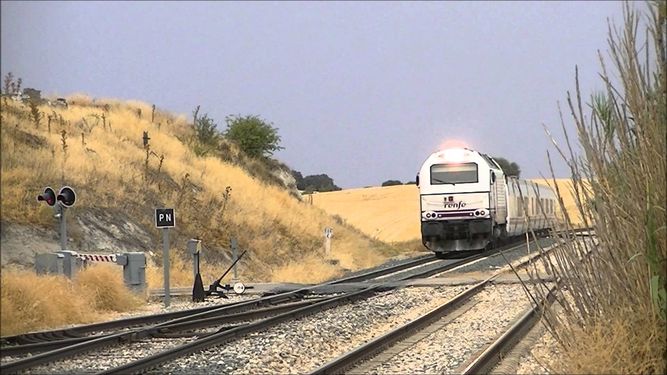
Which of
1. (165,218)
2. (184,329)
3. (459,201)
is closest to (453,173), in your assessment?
(459,201)

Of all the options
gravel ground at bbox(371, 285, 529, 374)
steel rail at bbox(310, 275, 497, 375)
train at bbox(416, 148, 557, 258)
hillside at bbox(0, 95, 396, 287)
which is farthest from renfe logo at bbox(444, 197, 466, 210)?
steel rail at bbox(310, 275, 497, 375)

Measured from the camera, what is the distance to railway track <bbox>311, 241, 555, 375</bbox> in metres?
8.76

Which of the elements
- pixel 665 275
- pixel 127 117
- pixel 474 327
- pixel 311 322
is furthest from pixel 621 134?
pixel 127 117

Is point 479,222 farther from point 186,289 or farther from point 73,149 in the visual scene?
point 73,149

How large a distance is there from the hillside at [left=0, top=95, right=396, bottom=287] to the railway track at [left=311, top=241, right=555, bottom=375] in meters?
8.84

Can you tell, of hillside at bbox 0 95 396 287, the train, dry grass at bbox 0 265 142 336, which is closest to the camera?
dry grass at bbox 0 265 142 336

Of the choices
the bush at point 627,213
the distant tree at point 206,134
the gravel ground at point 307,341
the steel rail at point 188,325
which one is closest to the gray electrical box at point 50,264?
the steel rail at point 188,325

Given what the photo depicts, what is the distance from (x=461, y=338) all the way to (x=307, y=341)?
2.08 m

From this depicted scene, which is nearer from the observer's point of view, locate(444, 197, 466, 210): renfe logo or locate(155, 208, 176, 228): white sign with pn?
locate(155, 208, 176, 228): white sign with pn

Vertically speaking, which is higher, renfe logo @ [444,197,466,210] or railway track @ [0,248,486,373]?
renfe logo @ [444,197,466,210]

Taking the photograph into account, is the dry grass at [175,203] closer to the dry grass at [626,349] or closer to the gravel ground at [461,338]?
the gravel ground at [461,338]

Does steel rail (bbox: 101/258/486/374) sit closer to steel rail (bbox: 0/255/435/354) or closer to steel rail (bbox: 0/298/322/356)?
steel rail (bbox: 0/298/322/356)

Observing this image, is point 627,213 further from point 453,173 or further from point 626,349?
point 453,173

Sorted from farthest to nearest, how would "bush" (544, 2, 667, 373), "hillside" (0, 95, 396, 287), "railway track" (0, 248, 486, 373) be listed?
1. "hillside" (0, 95, 396, 287)
2. "railway track" (0, 248, 486, 373)
3. "bush" (544, 2, 667, 373)
